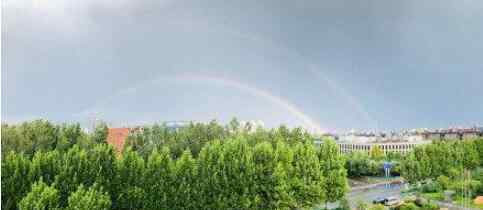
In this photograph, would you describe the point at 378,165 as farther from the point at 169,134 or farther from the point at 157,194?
the point at 157,194

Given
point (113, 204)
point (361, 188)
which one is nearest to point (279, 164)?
point (113, 204)

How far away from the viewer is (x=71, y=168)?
22.8m

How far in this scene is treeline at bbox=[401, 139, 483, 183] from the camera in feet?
145

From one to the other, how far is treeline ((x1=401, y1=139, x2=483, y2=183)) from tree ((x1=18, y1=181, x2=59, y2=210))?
32962 millimetres

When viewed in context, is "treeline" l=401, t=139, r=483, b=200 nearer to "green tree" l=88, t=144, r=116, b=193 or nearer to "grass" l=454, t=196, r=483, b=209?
"grass" l=454, t=196, r=483, b=209

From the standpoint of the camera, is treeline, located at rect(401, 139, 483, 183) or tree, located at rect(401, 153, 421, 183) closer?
tree, located at rect(401, 153, 421, 183)

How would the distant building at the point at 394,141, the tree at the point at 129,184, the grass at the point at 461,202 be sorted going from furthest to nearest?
the distant building at the point at 394,141
the grass at the point at 461,202
the tree at the point at 129,184

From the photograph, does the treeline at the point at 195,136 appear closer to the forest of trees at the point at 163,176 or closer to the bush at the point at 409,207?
the forest of trees at the point at 163,176

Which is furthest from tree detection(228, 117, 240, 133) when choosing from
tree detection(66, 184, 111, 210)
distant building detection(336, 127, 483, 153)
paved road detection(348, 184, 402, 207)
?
distant building detection(336, 127, 483, 153)

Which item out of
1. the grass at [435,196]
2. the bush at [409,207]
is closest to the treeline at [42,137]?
the bush at [409,207]

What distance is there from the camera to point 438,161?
151 ft

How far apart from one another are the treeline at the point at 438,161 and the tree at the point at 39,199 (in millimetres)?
32962

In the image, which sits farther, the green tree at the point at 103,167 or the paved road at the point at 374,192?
the paved road at the point at 374,192

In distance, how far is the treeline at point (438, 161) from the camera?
44.3 metres
